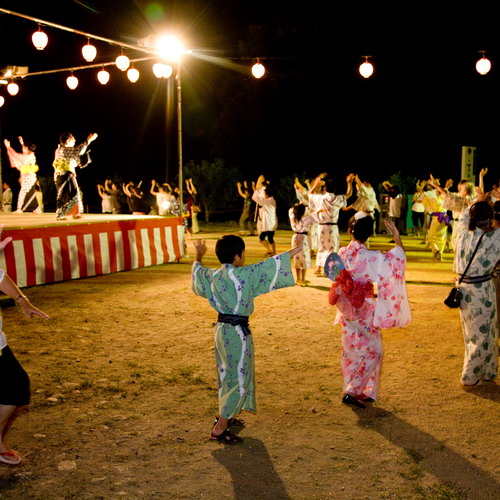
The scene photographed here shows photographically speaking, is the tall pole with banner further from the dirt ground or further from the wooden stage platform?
the dirt ground

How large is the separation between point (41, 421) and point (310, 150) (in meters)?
28.6

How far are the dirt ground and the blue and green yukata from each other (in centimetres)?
39

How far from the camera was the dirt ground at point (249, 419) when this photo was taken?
12.3 ft

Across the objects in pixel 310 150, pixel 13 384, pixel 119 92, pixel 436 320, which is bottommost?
pixel 436 320

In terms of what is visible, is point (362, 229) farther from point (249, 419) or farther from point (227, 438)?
point (227, 438)

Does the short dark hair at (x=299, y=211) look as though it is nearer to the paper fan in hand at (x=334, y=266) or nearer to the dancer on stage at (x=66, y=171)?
the dancer on stage at (x=66, y=171)

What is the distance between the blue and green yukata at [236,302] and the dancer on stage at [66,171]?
911 cm

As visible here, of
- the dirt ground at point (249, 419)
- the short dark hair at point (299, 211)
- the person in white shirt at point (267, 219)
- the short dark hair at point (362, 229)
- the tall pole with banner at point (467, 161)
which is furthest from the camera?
the tall pole with banner at point (467, 161)

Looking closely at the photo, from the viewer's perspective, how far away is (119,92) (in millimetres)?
41438

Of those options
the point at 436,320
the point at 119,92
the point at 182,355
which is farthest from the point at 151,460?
the point at 119,92

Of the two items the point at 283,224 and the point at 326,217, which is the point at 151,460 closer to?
the point at 326,217

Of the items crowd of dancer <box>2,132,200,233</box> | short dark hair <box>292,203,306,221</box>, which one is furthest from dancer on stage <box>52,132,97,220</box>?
short dark hair <box>292,203,306,221</box>

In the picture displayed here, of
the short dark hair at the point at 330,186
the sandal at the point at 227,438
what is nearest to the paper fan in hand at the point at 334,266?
the sandal at the point at 227,438

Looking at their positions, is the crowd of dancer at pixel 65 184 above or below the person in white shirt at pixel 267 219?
above
